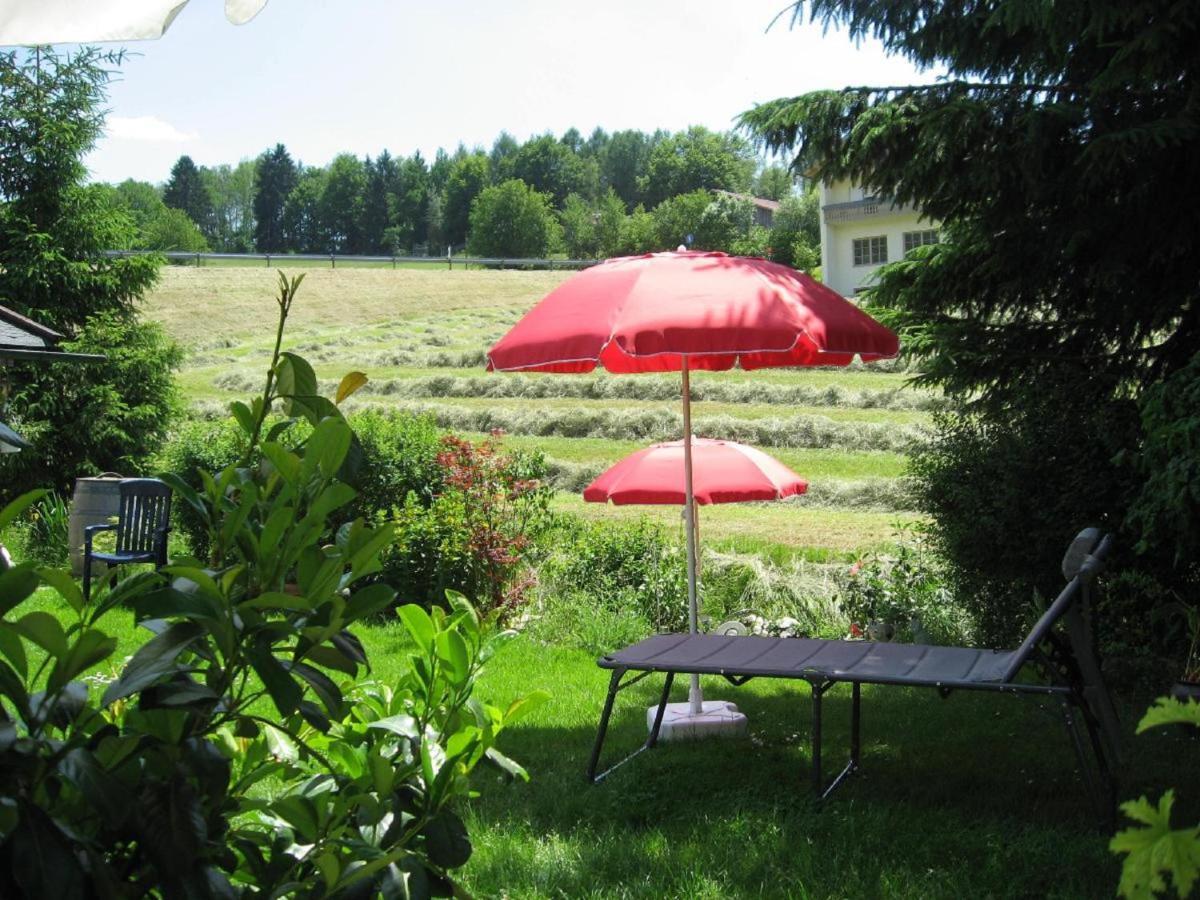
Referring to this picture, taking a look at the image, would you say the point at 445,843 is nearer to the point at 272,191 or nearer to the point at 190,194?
the point at 272,191

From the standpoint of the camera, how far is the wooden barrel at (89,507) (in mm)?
9531

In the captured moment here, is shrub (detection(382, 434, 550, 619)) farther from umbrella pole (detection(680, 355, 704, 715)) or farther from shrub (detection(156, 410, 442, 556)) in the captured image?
umbrella pole (detection(680, 355, 704, 715))

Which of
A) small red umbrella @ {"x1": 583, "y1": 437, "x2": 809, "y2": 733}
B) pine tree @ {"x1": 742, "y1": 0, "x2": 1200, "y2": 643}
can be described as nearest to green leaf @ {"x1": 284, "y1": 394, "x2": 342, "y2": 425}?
pine tree @ {"x1": 742, "y1": 0, "x2": 1200, "y2": 643}

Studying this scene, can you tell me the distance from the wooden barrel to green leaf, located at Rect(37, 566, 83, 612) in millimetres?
9001

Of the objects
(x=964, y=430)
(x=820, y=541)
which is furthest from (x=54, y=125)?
(x=964, y=430)

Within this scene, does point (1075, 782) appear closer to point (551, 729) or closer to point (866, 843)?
point (866, 843)

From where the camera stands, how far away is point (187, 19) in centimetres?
214

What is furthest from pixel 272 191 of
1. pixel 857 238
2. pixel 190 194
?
pixel 857 238

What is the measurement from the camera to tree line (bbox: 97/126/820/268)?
54.1m

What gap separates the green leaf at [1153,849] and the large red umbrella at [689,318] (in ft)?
11.7

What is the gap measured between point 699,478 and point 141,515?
4.46m

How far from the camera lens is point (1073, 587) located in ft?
12.0

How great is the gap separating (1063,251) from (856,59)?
2.14m

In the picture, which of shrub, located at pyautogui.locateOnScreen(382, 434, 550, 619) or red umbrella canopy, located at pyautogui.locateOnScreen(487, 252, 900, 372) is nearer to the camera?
red umbrella canopy, located at pyautogui.locateOnScreen(487, 252, 900, 372)
